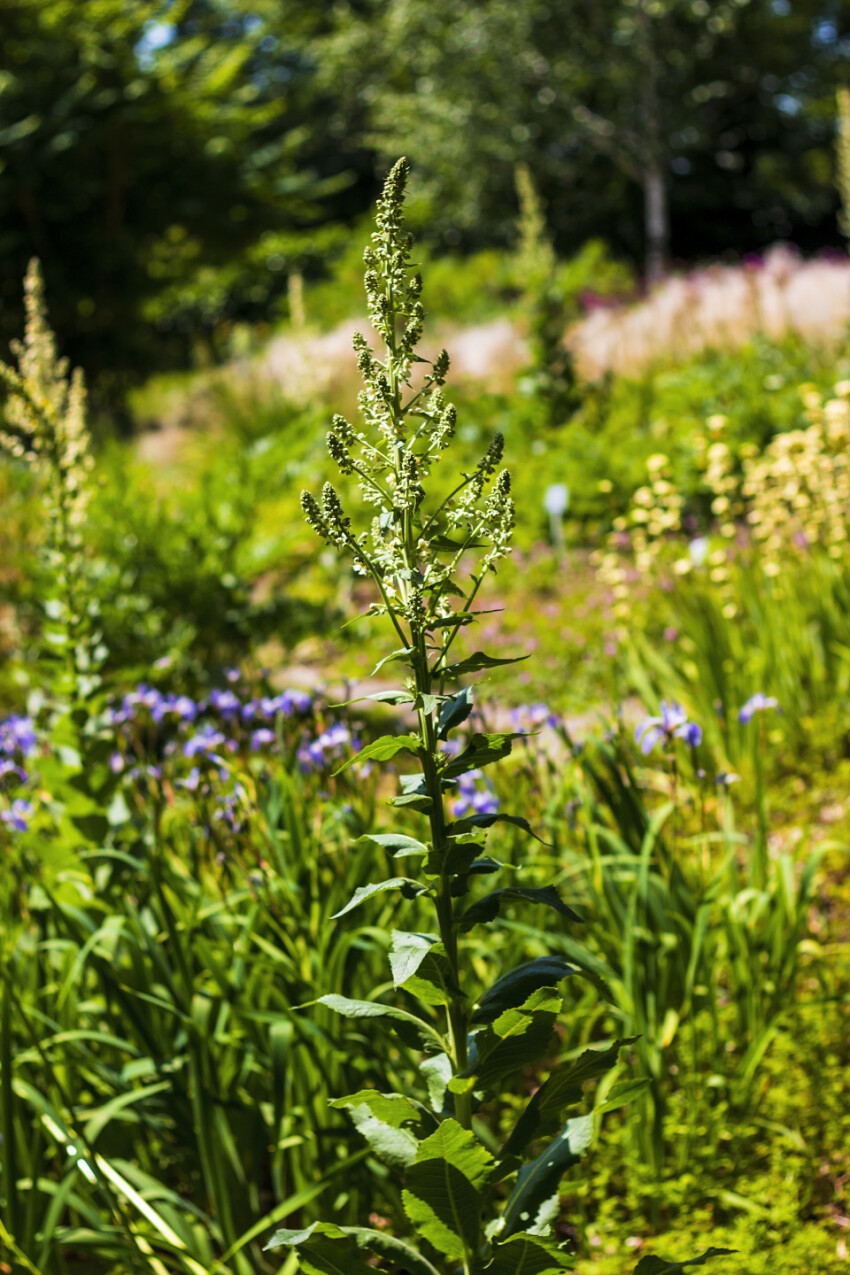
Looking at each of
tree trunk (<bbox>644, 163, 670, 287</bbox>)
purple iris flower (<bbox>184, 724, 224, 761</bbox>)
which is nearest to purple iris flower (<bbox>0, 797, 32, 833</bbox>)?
purple iris flower (<bbox>184, 724, 224, 761</bbox>)

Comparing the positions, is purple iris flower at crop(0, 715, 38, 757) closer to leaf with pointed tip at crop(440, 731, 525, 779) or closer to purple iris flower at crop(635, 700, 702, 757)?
purple iris flower at crop(635, 700, 702, 757)

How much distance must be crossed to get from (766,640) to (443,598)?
2.48 m

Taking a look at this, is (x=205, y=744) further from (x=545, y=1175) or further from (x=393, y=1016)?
(x=545, y=1175)

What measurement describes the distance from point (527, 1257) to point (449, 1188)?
0.47ft

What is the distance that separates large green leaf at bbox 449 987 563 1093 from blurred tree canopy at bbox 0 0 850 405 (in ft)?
36.4

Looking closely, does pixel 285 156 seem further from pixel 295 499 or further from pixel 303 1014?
pixel 303 1014

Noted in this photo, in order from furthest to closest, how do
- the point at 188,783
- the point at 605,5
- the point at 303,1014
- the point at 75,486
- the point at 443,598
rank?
the point at 605,5
the point at 75,486
the point at 188,783
the point at 303,1014
the point at 443,598

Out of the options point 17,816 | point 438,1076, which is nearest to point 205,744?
point 17,816

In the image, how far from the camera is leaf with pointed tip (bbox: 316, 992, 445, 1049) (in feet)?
3.90

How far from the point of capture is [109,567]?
5043mm

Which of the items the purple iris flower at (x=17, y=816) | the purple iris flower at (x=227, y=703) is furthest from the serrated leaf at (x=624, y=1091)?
the purple iris flower at (x=17, y=816)

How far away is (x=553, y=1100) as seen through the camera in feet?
4.00

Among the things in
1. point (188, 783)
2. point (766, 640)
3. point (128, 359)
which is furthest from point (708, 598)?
point (128, 359)

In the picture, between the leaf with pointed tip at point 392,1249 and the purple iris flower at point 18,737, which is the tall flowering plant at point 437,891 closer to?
the leaf with pointed tip at point 392,1249
